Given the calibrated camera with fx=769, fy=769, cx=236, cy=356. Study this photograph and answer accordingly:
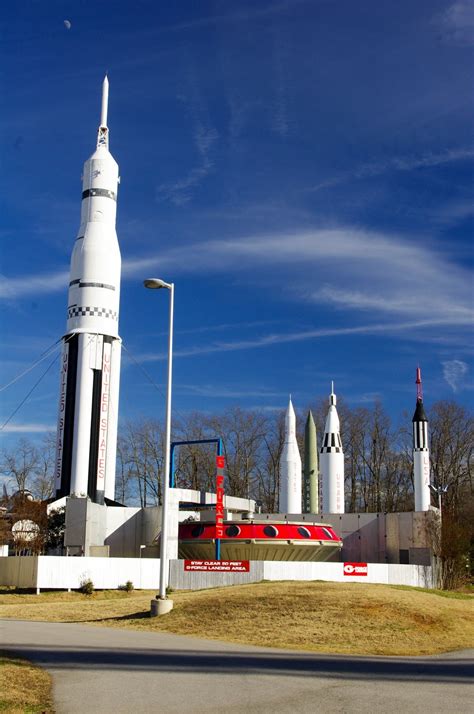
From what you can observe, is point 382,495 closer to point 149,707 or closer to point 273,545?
point 273,545

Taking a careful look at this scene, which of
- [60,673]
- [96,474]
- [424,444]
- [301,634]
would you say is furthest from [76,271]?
[60,673]

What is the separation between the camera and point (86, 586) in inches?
1371

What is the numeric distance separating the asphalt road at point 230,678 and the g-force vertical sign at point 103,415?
2935 centimetres

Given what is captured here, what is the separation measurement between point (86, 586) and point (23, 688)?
81.2ft

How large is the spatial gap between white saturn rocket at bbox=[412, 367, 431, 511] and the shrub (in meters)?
27.5

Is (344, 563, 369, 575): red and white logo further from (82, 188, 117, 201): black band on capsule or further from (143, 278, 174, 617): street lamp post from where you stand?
(82, 188, 117, 201): black band on capsule

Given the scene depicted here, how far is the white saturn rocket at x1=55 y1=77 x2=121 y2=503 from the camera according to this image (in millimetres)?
46531

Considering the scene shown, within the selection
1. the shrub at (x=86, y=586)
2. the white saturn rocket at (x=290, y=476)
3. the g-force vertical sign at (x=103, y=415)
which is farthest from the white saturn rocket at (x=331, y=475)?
the shrub at (x=86, y=586)

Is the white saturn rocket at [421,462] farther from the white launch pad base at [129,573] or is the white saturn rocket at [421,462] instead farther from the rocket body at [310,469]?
the white launch pad base at [129,573]

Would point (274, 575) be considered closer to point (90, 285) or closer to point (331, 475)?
point (90, 285)

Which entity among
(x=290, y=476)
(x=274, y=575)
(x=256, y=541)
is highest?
(x=290, y=476)

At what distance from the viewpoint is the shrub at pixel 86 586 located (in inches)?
1366

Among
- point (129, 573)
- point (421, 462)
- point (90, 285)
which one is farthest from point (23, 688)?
point (421, 462)

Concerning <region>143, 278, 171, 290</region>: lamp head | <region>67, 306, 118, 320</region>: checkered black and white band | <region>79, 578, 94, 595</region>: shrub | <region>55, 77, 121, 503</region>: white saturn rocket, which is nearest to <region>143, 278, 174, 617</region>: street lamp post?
<region>143, 278, 171, 290</region>: lamp head
